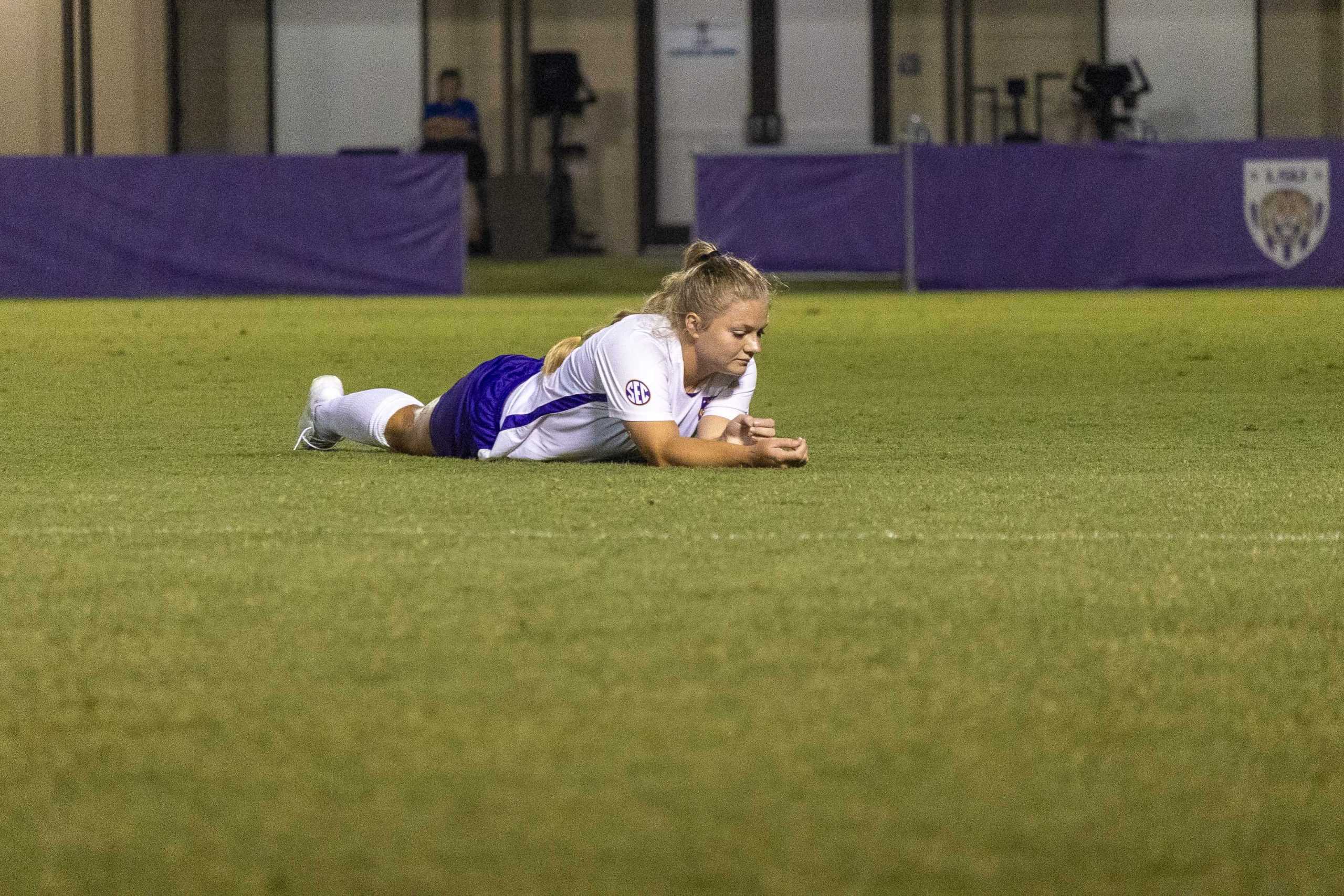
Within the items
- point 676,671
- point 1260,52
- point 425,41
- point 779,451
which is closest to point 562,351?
point 779,451

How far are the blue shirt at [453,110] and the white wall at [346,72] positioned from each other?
1.77 metres

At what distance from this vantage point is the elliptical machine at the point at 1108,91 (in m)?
24.1

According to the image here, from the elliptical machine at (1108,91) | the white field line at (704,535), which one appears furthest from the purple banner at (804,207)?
the white field line at (704,535)

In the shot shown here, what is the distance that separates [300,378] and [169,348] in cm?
211

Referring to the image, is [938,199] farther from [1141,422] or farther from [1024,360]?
[1141,422]

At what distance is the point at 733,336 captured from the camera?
522 cm

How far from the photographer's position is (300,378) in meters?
9.32

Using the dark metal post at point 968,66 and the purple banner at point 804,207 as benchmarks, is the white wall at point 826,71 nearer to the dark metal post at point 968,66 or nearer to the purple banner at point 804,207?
the dark metal post at point 968,66

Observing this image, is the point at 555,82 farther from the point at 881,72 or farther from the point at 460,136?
the point at 881,72

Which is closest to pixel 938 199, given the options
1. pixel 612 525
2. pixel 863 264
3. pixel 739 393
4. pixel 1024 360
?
pixel 863 264

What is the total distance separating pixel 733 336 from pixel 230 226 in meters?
12.1

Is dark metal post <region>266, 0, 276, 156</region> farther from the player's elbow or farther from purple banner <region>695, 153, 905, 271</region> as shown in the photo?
the player's elbow

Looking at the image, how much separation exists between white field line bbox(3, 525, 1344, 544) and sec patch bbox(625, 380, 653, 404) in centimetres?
94

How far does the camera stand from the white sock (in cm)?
603
